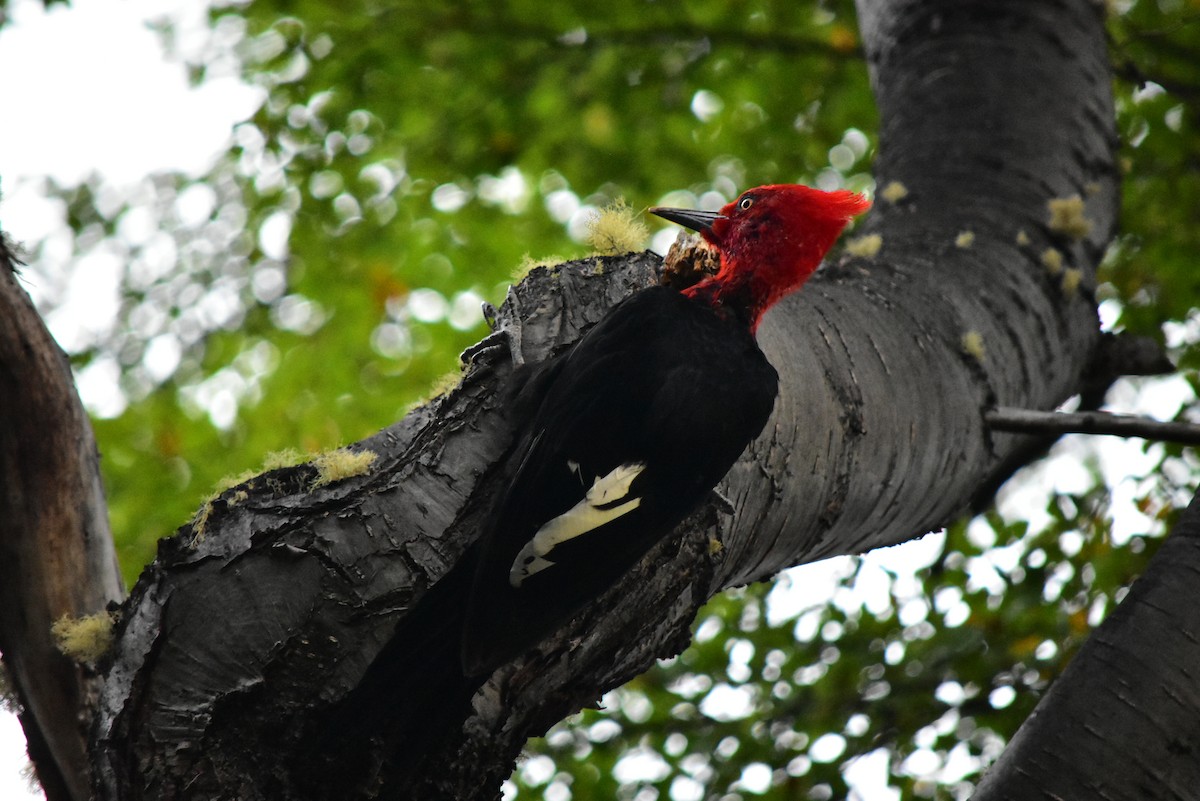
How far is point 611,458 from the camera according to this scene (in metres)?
1.73

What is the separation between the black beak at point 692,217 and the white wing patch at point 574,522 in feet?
2.85

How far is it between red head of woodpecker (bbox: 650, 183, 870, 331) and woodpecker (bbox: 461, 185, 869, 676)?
9 cm

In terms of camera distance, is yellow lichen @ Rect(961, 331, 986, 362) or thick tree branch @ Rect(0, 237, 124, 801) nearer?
thick tree branch @ Rect(0, 237, 124, 801)

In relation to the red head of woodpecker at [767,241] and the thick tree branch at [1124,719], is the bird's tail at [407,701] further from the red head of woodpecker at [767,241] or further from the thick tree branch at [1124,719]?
the thick tree branch at [1124,719]

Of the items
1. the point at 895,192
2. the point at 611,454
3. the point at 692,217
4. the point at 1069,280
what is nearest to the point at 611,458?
the point at 611,454

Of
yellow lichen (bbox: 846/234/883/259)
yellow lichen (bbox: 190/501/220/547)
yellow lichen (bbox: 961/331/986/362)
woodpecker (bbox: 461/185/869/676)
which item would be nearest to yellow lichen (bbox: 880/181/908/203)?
yellow lichen (bbox: 846/234/883/259)

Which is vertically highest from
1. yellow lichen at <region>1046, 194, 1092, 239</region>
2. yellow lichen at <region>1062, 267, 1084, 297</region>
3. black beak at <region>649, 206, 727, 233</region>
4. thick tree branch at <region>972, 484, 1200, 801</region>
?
black beak at <region>649, 206, 727, 233</region>

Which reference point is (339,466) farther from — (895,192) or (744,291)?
(895,192)

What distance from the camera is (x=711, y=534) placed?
1.75 m

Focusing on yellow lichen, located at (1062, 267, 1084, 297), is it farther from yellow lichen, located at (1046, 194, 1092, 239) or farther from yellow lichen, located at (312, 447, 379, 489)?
yellow lichen, located at (312, 447, 379, 489)

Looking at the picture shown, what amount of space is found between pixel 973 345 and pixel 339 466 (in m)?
1.43

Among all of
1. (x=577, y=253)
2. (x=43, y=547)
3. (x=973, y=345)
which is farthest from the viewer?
(x=577, y=253)

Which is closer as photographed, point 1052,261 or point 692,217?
point 692,217

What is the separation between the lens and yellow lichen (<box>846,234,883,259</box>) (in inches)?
98.0
